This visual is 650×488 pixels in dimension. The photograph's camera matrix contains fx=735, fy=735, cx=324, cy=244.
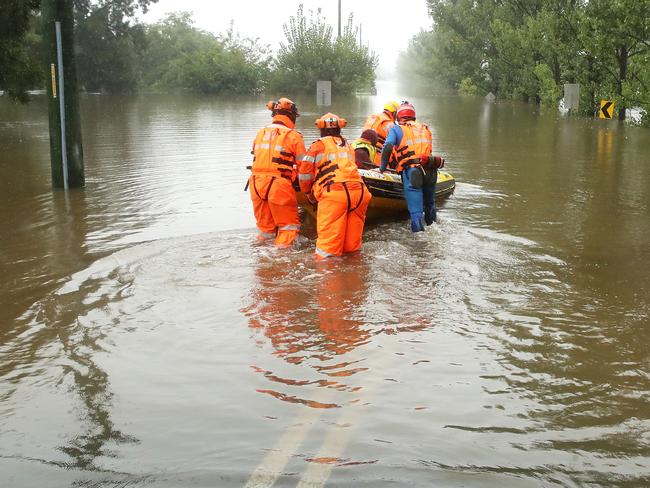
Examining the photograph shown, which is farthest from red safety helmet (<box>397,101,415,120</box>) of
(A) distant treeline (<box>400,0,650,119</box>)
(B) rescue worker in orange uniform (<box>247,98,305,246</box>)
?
(A) distant treeline (<box>400,0,650,119</box>)

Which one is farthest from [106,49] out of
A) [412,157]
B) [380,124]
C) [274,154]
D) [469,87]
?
[274,154]

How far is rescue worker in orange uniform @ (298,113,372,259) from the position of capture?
791 cm

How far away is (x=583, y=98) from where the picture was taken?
3098 centimetres


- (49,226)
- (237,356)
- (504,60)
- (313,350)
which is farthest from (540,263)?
(504,60)

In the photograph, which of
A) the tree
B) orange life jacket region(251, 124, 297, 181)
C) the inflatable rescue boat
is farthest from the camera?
the tree

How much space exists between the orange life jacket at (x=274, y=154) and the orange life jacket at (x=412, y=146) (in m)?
1.67

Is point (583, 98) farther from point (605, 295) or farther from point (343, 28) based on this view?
point (343, 28)

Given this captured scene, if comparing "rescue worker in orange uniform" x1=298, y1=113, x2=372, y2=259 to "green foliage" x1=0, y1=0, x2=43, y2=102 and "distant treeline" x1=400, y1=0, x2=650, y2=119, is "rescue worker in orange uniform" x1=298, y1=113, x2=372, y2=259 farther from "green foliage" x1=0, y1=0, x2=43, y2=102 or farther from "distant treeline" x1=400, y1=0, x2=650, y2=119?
"distant treeline" x1=400, y1=0, x2=650, y2=119

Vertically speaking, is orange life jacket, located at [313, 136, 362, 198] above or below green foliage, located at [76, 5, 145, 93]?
below

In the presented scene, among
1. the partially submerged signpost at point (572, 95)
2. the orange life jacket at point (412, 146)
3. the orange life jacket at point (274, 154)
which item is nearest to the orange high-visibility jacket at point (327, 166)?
the orange life jacket at point (274, 154)

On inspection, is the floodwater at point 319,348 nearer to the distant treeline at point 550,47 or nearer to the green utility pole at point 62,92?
the green utility pole at point 62,92

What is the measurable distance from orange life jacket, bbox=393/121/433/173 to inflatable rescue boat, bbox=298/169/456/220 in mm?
485

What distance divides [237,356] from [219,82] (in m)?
55.6

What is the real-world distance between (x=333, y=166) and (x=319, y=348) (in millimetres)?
3044
